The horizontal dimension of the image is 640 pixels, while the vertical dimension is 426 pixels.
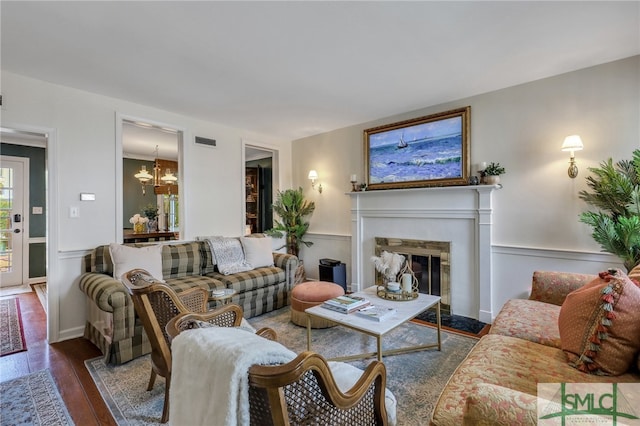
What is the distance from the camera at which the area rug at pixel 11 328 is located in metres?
2.72

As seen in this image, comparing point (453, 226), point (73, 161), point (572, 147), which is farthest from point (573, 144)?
point (73, 161)

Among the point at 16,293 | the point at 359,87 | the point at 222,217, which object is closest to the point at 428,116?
the point at 359,87

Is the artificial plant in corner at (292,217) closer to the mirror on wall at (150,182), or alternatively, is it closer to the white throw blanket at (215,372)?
the mirror on wall at (150,182)

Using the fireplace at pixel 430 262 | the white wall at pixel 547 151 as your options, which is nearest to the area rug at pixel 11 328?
the fireplace at pixel 430 262

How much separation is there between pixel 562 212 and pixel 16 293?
708 centimetres

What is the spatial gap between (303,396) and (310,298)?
2.18 m

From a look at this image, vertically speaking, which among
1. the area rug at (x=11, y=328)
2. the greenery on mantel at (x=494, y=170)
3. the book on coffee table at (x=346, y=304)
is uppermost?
the greenery on mantel at (x=494, y=170)

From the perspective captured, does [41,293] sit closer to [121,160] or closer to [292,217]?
[121,160]

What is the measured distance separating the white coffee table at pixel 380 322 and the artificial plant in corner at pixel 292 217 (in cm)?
235

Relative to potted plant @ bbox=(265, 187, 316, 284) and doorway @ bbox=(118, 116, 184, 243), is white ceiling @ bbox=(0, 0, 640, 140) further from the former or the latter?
potted plant @ bbox=(265, 187, 316, 284)

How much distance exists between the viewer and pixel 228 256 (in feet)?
12.2

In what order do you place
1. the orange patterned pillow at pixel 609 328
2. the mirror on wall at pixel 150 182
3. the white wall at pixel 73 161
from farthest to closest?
the mirror on wall at pixel 150 182, the white wall at pixel 73 161, the orange patterned pillow at pixel 609 328

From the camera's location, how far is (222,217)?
4332 millimetres

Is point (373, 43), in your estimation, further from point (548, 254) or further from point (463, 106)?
point (548, 254)
